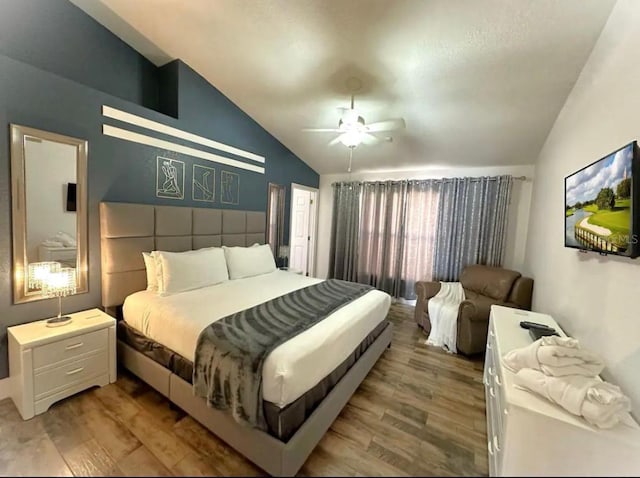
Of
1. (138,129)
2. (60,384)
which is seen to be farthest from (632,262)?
(138,129)

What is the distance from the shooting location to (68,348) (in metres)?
1.86

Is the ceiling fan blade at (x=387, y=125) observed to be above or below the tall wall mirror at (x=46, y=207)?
above

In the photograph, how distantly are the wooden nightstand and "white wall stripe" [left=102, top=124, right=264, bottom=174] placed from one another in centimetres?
164

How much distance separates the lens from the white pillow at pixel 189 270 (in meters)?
2.41

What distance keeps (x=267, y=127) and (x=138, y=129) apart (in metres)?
1.80

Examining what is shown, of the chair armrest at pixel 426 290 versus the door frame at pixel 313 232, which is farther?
the door frame at pixel 313 232

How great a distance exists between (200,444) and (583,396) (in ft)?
3.72

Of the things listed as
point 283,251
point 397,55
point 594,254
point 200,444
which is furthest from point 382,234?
point 200,444

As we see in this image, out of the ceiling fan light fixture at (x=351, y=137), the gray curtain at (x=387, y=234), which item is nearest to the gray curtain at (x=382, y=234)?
the gray curtain at (x=387, y=234)

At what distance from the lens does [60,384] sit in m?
1.79

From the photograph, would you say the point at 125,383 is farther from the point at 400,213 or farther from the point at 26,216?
the point at 400,213

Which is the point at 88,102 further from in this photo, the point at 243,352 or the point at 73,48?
the point at 243,352

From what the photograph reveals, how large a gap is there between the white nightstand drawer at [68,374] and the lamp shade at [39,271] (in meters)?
0.66

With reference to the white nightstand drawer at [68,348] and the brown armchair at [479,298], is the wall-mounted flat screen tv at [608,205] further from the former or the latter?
the white nightstand drawer at [68,348]
